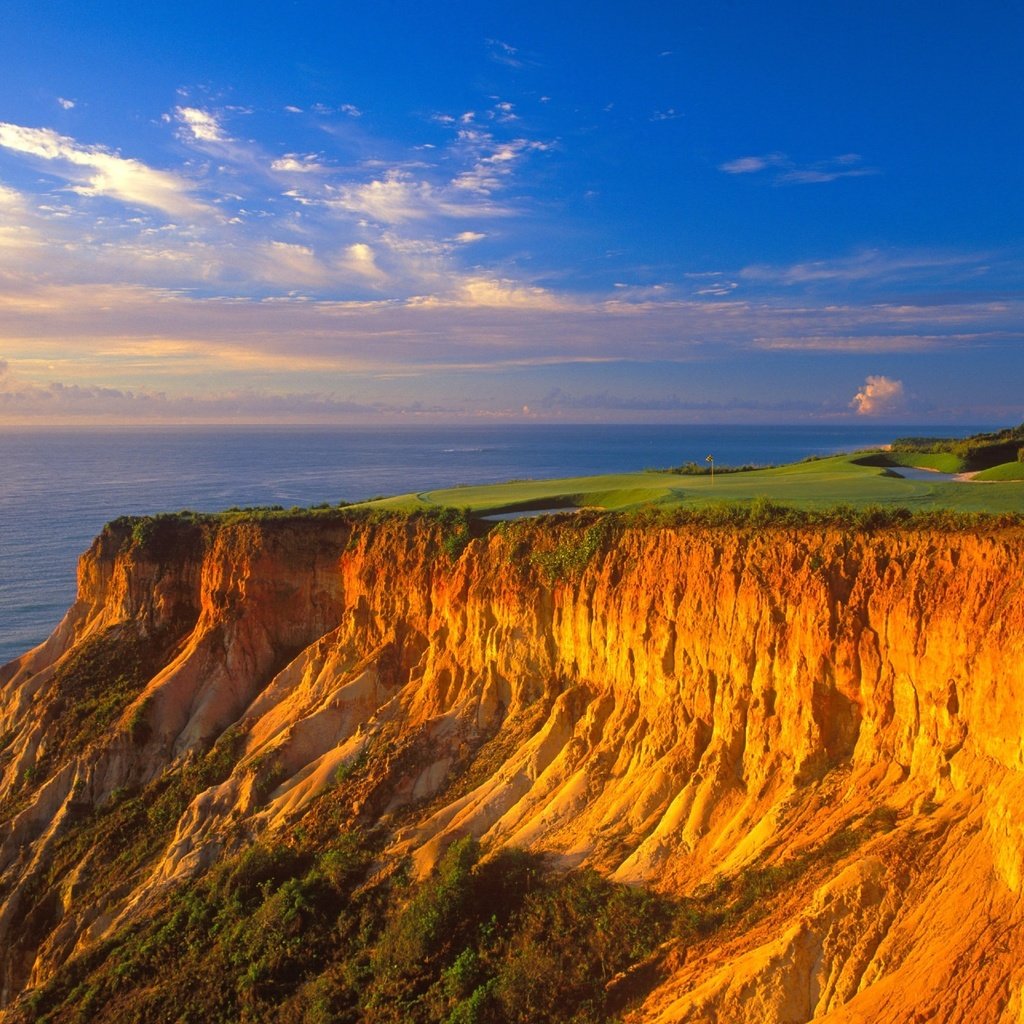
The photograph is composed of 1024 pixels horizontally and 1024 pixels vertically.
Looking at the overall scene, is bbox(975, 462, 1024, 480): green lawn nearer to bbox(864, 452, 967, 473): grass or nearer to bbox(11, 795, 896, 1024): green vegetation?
bbox(864, 452, 967, 473): grass

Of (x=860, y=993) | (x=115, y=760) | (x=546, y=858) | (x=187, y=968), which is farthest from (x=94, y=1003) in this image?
(x=860, y=993)

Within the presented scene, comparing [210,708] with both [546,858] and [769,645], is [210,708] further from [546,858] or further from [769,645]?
[769,645]

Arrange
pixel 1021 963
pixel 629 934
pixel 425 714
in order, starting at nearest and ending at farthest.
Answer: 1. pixel 1021 963
2. pixel 629 934
3. pixel 425 714

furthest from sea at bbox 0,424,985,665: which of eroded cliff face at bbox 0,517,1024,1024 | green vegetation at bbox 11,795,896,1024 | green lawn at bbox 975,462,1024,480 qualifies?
green lawn at bbox 975,462,1024,480

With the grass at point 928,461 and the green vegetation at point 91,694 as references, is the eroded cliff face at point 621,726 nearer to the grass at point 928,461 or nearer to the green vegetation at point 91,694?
the green vegetation at point 91,694

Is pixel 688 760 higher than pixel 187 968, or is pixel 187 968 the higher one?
pixel 688 760

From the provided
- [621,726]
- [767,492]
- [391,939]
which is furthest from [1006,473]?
[391,939]

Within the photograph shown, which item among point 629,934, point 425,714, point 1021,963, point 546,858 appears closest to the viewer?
point 1021,963

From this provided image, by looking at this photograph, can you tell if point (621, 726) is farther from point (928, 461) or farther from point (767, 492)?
point (928, 461)
